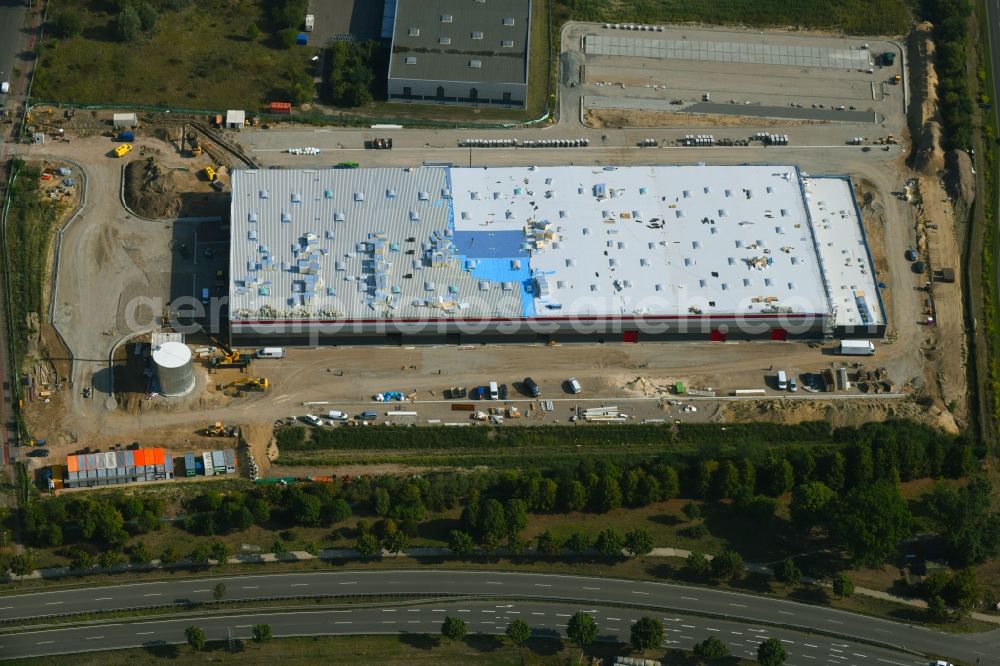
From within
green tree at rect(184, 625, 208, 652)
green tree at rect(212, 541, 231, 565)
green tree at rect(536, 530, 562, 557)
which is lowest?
green tree at rect(184, 625, 208, 652)

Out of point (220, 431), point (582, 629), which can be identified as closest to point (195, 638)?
point (220, 431)

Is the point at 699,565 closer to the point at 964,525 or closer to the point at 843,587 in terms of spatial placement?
the point at 843,587

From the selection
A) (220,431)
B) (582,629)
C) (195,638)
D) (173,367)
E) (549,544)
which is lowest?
(195,638)

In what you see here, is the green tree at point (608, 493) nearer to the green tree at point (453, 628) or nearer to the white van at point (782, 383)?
the green tree at point (453, 628)

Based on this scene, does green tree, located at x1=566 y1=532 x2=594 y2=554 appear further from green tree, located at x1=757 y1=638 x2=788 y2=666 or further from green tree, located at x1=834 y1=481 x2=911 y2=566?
green tree, located at x1=834 y1=481 x2=911 y2=566

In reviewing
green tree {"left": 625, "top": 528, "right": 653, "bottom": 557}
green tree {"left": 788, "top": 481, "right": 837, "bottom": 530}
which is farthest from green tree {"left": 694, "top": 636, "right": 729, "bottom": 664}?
green tree {"left": 788, "top": 481, "right": 837, "bottom": 530}
